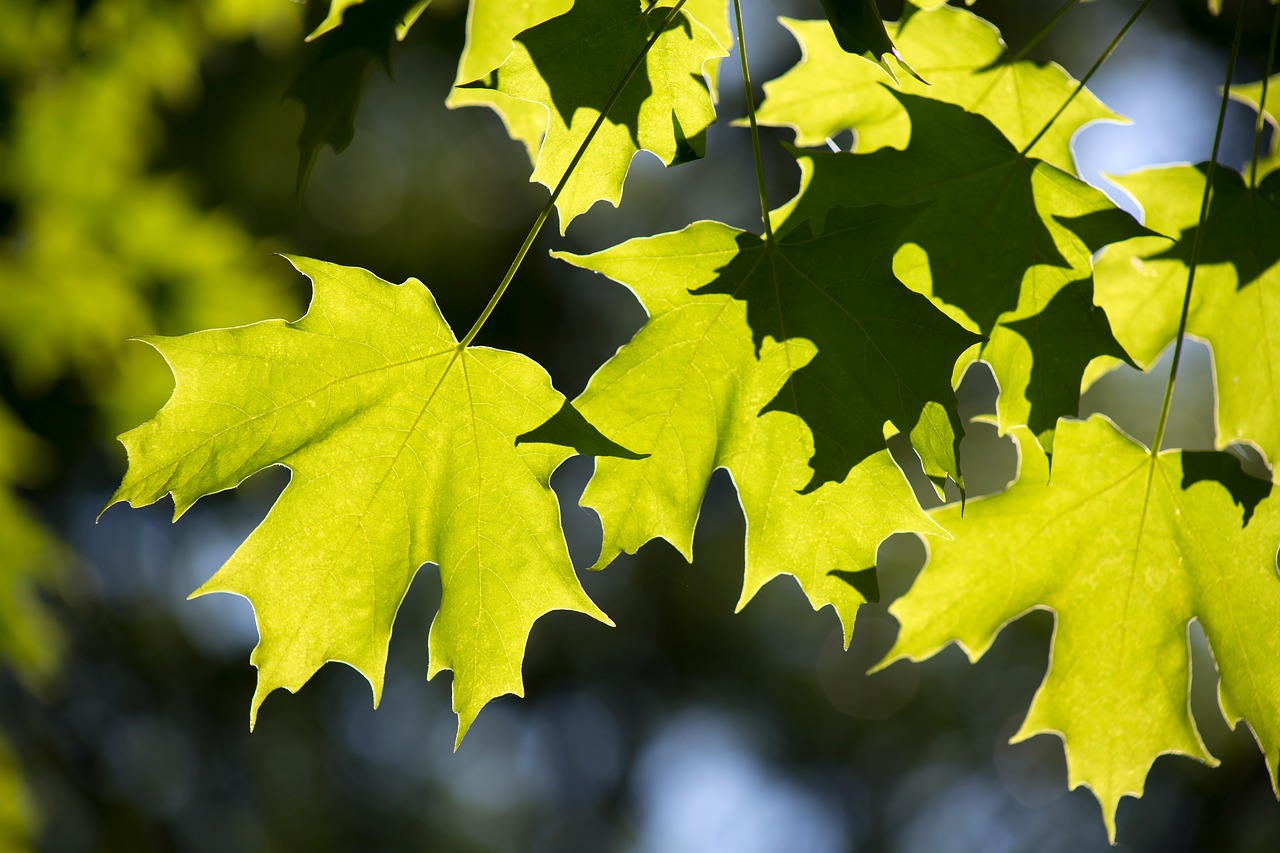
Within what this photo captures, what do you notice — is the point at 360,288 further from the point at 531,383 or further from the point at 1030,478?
the point at 1030,478

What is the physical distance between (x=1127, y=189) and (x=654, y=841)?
952 centimetres

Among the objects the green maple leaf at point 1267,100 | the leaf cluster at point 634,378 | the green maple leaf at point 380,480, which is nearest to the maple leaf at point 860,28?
the leaf cluster at point 634,378

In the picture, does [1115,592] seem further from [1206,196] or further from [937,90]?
[937,90]

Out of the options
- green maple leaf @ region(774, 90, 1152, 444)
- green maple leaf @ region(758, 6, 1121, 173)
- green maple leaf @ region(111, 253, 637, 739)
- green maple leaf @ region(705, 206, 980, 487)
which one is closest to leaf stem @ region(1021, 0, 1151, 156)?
green maple leaf @ region(758, 6, 1121, 173)

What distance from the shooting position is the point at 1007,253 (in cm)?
148

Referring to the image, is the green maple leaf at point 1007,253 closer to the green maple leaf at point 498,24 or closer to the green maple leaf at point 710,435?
the green maple leaf at point 710,435

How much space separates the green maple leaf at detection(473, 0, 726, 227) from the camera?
4.55ft

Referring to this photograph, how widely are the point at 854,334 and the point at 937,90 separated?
75 cm

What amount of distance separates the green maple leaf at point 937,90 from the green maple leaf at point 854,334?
1.86ft

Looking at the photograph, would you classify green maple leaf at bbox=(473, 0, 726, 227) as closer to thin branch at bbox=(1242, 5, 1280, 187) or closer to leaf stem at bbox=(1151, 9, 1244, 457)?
leaf stem at bbox=(1151, 9, 1244, 457)

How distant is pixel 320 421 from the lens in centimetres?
140

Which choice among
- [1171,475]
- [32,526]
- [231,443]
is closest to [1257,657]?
[1171,475]

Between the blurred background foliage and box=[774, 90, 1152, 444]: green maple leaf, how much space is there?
4.48 meters

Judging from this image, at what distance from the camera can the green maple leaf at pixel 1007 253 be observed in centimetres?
146
